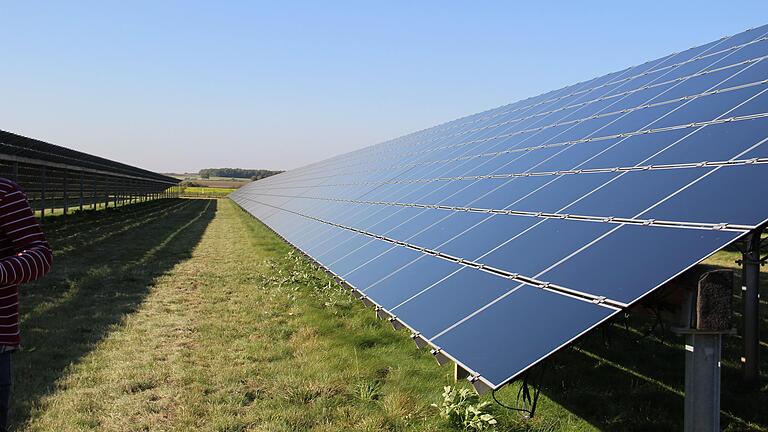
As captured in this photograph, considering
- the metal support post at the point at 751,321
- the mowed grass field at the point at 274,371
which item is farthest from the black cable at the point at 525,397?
the metal support post at the point at 751,321

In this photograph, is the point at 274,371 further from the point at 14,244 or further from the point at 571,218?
the point at 14,244

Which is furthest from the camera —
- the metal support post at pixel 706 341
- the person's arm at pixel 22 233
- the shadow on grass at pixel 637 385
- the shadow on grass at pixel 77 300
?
the shadow on grass at pixel 77 300

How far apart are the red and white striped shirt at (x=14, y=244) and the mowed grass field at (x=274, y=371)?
277 centimetres

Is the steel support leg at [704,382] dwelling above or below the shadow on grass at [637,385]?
above

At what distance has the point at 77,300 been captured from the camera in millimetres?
11828

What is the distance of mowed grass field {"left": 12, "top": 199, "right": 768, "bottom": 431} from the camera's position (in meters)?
5.99

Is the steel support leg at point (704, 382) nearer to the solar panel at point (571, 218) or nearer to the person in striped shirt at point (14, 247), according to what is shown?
the solar panel at point (571, 218)

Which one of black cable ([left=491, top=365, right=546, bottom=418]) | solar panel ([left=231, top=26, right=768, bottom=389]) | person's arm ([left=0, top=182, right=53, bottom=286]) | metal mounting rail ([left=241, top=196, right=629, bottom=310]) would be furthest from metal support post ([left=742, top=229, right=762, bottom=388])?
person's arm ([left=0, top=182, right=53, bottom=286])

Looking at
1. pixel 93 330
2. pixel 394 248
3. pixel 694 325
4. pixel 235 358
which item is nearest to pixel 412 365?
pixel 394 248

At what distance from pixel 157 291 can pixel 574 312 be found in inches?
443

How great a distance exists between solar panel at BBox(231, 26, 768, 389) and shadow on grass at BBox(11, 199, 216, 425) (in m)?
4.05

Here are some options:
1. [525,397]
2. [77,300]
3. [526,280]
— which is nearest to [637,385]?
[525,397]

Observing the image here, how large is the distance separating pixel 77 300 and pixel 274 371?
21.9 ft

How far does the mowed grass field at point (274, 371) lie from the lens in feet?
19.7
